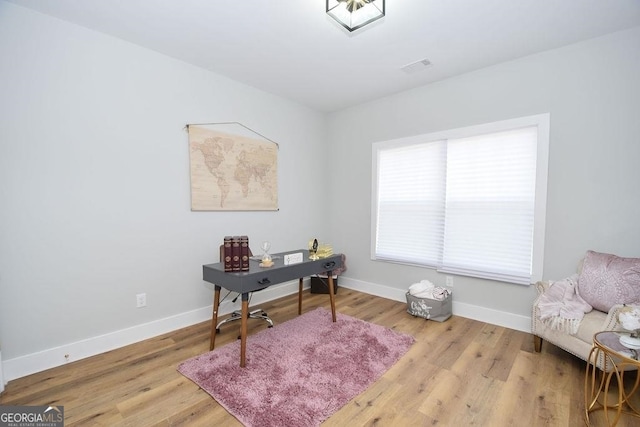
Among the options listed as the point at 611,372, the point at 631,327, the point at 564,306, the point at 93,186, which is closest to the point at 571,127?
the point at 564,306

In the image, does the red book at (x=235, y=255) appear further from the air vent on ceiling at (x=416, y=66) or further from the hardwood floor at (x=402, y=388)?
the air vent on ceiling at (x=416, y=66)

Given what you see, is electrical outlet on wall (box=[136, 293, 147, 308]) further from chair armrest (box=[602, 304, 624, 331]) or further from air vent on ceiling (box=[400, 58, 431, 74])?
chair armrest (box=[602, 304, 624, 331])

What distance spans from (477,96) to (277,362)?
321 centimetres

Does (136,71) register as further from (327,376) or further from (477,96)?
(477,96)

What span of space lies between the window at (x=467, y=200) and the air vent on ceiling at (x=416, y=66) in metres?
0.75

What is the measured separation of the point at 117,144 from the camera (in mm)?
2340

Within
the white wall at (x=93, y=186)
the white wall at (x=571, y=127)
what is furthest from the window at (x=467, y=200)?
the white wall at (x=93, y=186)

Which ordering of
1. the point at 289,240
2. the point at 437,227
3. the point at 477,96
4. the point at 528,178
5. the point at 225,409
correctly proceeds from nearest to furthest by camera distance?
the point at 225,409
the point at 528,178
the point at 477,96
the point at 437,227
the point at 289,240

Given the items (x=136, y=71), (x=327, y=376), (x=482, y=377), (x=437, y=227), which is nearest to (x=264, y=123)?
(x=136, y=71)

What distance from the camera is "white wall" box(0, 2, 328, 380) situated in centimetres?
193

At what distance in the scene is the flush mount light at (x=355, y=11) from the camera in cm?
177

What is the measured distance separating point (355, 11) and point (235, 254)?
192cm

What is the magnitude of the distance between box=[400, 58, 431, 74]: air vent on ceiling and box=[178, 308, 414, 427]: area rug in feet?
8.72

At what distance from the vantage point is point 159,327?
259cm
